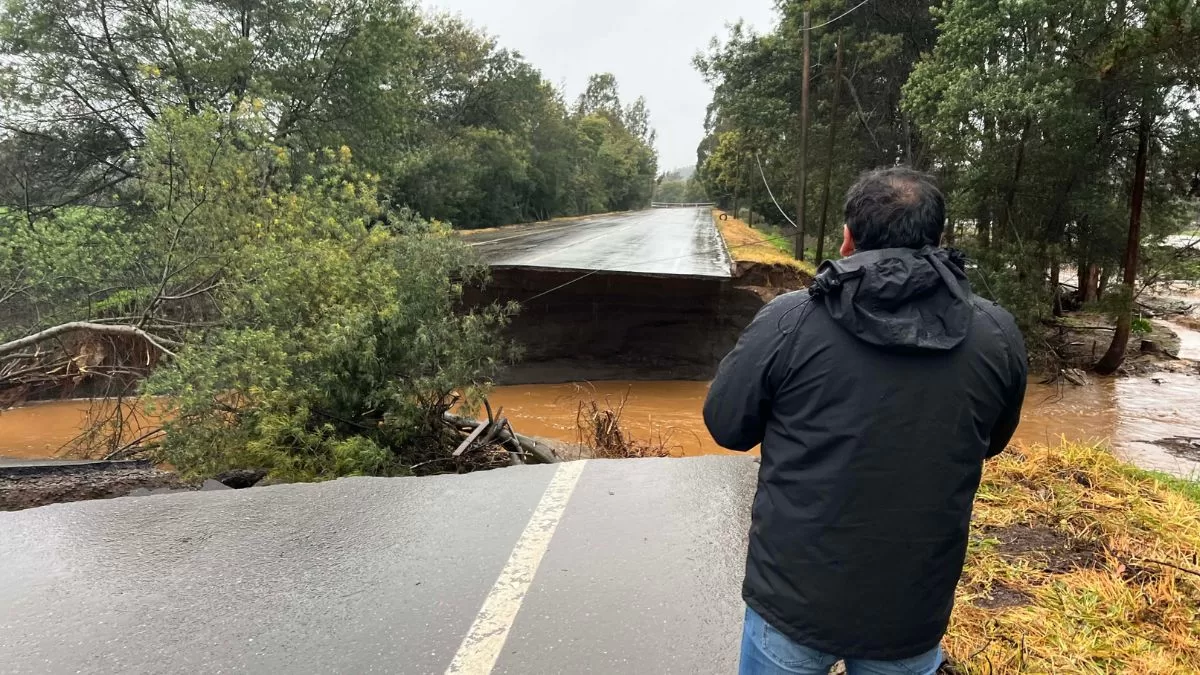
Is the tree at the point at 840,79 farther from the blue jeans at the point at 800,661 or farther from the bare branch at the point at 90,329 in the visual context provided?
the blue jeans at the point at 800,661

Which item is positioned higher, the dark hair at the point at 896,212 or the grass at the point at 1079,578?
the dark hair at the point at 896,212

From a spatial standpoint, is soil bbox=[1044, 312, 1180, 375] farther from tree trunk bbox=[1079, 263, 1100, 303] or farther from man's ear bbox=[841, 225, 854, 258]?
man's ear bbox=[841, 225, 854, 258]

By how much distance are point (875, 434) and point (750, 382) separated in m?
0.31

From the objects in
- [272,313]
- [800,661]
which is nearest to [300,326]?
[272,313]

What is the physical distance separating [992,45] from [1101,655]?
573 inches

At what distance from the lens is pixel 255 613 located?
3.20m

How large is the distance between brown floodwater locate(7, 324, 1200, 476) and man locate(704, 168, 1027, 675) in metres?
8.66

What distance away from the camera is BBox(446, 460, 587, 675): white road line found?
2.84 metres

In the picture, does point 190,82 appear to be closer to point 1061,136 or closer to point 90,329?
point 90,329

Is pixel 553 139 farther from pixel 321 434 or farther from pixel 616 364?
pixel 321 434

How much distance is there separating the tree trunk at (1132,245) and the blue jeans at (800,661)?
52.6 ft

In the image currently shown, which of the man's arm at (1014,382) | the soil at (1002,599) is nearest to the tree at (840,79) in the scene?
the soil at (1002,599)

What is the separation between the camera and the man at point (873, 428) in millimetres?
1549

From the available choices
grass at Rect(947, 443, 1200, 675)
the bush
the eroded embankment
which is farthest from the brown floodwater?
grass at Rect(947, 443, 1200, 675)
